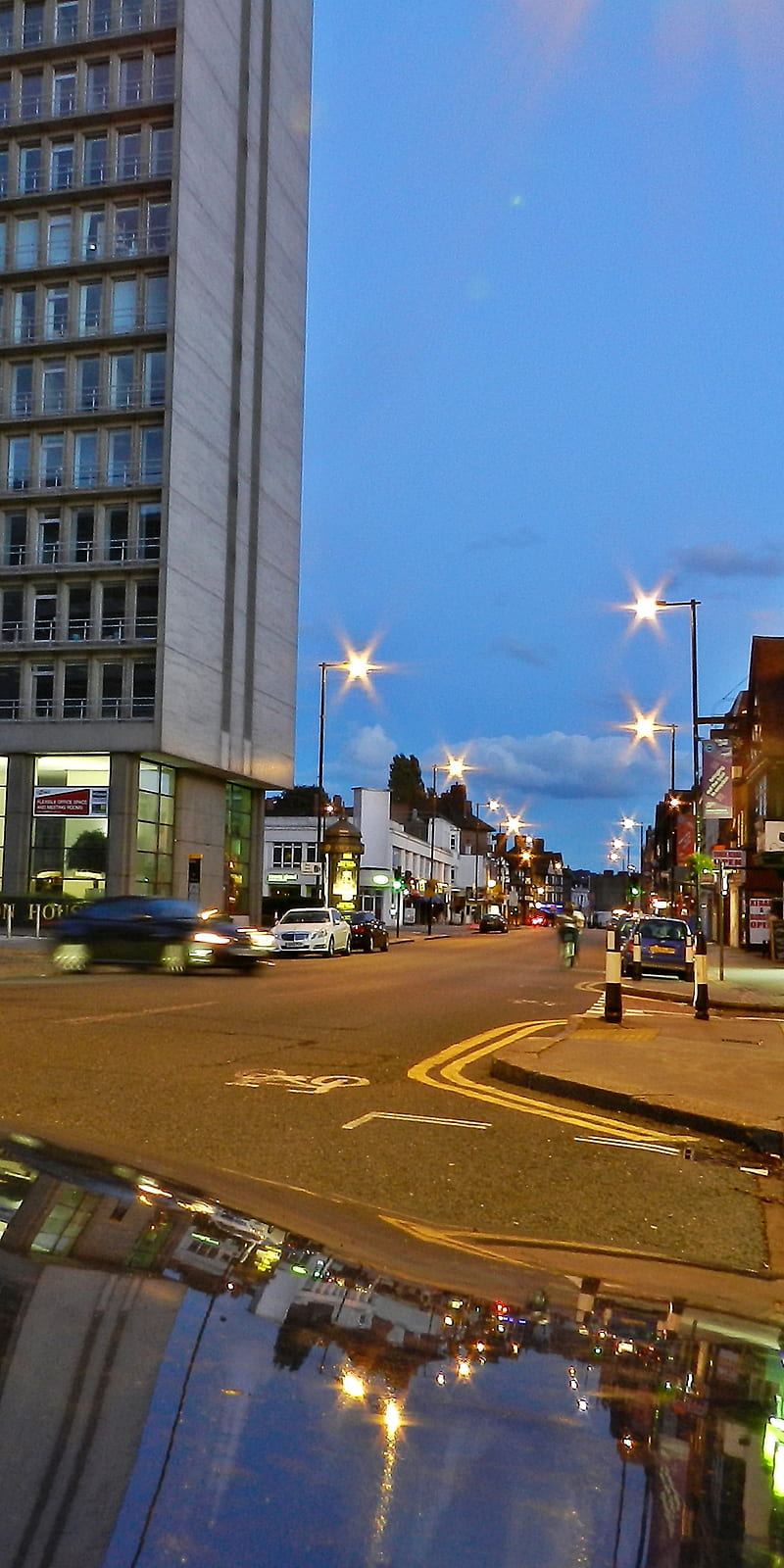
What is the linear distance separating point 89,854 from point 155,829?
316 centimetres

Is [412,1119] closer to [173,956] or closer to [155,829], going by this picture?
[173,956]

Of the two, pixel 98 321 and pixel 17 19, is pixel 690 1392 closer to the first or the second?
pixel 98 321

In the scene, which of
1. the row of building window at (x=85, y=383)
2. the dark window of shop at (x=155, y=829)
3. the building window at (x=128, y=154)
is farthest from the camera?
the building window at (x=128, y=154)

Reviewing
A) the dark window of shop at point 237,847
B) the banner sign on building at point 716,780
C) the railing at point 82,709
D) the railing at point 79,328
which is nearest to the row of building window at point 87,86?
the railing at point 79,328

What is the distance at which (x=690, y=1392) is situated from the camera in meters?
2.46

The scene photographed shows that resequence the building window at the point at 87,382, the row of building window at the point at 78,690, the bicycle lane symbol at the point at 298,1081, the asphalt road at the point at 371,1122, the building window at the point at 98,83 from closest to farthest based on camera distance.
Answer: the asphalt road at the point at 371,1122, the bicycle lane symbol at the point at 298,1081, the row of building window at the point at 78,690, the building window at the point at 98,83, the building window at the point at 87,382

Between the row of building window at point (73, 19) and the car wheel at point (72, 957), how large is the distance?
1609 inches

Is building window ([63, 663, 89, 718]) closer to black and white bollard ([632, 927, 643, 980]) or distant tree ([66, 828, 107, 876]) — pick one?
distant tree ([66, 828, 107, 876])

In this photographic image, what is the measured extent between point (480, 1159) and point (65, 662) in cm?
4478

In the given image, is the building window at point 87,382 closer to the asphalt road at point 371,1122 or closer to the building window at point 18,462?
the building window at point 18,462

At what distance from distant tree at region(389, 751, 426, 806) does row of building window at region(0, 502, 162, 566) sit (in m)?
97.7

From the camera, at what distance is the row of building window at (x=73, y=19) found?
48.3 metres

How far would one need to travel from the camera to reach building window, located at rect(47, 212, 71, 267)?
4975 centimetres

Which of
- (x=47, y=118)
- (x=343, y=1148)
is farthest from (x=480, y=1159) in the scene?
(x=47, y=118)
